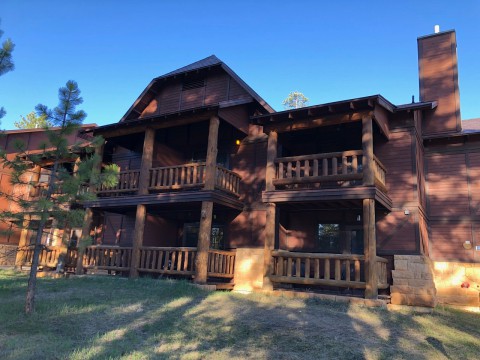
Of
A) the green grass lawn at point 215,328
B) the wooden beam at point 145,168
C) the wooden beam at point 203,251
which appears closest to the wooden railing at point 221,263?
the wooden beam at point 203,251

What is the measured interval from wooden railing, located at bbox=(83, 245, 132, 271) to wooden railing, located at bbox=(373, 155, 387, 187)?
9.10 metres

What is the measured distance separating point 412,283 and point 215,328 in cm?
667

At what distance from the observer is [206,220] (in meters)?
13.0

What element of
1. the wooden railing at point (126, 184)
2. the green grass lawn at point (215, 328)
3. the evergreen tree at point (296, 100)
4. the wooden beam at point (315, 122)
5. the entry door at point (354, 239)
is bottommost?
the green grass lawn at point (215, 328)

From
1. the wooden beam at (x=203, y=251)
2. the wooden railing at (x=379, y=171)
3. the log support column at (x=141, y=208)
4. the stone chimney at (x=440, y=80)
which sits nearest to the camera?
the wooden railing at (x=379, y=171)

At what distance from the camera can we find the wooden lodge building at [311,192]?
11.8 meters

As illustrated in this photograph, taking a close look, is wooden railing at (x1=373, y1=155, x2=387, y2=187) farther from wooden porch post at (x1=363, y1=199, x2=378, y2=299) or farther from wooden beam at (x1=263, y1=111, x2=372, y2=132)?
wooden beam at (x1=263, y1=111, x2=372, y2=132)

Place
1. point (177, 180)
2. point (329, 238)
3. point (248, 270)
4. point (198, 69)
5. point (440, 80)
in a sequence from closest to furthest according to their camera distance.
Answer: point (248, 270) < point (177, 180) < point (329, 238) < point (440, 80) < point (198, 69)

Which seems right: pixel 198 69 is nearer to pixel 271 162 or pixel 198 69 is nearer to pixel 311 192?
pixel 271 162

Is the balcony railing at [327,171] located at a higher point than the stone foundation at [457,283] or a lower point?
higher

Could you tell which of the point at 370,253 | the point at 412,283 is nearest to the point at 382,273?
the point at 412,283

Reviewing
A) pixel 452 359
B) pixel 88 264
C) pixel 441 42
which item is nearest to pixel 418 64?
pixel 441 42

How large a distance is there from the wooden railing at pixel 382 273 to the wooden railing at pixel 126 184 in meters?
9.19

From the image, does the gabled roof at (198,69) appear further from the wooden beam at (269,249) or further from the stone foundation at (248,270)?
the stone foundation at (248,270)
